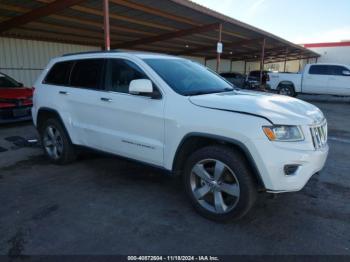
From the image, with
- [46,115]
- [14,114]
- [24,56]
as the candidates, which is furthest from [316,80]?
[24,56]

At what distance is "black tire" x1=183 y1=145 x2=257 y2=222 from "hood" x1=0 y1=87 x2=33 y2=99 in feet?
22.2

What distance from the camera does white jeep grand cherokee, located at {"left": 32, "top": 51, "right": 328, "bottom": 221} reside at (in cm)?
294

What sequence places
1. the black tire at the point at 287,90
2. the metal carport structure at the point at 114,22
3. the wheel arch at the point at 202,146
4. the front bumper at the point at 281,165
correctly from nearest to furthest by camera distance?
the front bumper at the point at 281,165
the wheel arch at the point at 202,146
the metal carport structure at the point at 114,22
the black tire at the point at 287,90

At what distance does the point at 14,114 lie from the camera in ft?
26.2

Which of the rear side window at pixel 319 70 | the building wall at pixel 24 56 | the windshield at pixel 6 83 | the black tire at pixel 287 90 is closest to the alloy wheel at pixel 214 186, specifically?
the windshield at pixel 6 83

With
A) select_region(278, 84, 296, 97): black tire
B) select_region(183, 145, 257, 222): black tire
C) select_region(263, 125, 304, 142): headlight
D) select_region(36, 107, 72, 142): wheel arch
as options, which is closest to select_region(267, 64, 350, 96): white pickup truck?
select_region(278, 84, 296, 97): black tire

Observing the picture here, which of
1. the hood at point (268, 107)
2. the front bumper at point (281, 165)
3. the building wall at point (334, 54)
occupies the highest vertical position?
the building wall at point (334, 54)

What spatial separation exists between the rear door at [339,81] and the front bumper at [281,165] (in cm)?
1597

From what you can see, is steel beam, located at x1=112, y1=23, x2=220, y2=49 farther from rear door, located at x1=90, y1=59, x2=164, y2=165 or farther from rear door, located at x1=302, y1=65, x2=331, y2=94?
rear door, located at x1=90, y1=59, x2=164, y2=165

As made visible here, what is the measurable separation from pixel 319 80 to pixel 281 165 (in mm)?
16217

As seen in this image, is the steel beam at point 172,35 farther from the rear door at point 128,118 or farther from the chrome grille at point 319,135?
the chrome grille at point 319,135

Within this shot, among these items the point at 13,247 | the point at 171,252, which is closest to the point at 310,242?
the point at 171,252

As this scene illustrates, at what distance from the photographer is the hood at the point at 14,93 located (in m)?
8.16

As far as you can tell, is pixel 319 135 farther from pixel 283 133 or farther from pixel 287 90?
pixel 287 90
